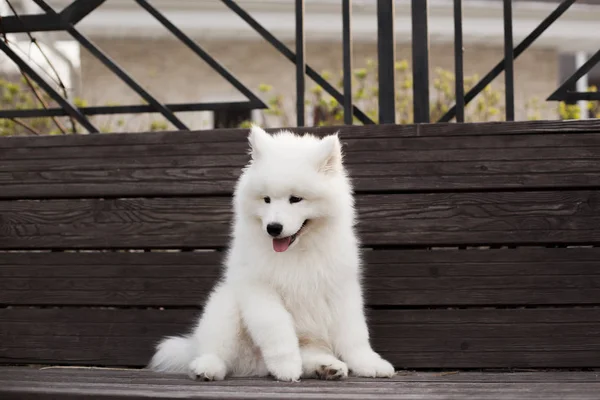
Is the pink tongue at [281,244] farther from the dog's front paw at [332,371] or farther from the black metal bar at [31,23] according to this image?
the black metal bar at [31,23]

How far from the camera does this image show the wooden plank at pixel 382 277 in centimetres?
294

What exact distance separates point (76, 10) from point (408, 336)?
208 cm

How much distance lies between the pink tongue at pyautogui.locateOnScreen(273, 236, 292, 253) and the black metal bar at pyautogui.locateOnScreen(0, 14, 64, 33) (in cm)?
152

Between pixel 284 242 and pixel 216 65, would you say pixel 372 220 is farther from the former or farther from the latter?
pixel 216 65

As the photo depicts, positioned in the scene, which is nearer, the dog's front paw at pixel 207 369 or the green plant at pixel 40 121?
the dog's front paw at pixel 207 369

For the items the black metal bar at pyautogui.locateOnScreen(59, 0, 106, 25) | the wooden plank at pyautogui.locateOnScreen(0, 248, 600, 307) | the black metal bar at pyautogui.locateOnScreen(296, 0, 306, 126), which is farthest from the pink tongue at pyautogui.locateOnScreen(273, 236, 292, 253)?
the black metal bar at pyautogui.locateOnScreen(59, 0, 106, 25)

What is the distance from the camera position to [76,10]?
3279mm

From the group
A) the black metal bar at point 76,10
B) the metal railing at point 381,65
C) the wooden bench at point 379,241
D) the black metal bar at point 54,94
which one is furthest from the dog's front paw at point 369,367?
the black metal bar at point 76,10

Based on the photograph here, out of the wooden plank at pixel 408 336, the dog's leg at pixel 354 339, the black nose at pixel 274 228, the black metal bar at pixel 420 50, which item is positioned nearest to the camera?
the black nose at pixel 274 228

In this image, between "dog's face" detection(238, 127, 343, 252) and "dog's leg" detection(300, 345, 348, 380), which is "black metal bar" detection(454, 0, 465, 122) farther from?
"dog's leg" detection(300, 345, 348, 380)

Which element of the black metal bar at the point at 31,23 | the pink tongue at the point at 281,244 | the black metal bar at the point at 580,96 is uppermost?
the black metal bar at the point at 31,23

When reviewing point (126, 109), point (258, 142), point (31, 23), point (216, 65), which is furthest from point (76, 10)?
point (258, 142)

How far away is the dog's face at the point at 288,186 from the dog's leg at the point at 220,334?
292mm

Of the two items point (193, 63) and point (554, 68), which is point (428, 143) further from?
point (554, 68)
